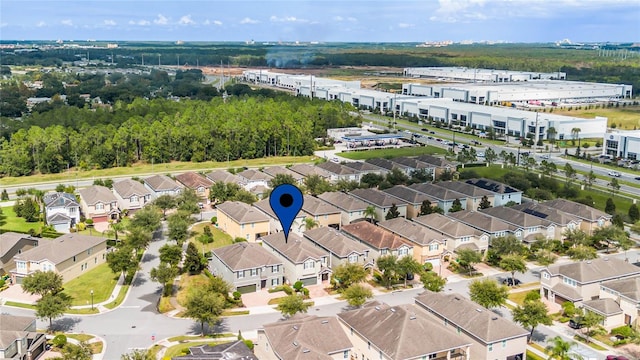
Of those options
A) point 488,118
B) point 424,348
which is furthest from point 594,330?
point 488,118

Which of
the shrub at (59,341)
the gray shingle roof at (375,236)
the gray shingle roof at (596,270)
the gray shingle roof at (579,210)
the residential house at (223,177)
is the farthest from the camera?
the residential house at (223,177)

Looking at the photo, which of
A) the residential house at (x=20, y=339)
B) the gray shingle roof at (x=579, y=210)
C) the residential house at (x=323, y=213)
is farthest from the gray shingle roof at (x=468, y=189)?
the residential house at (x=20, y=339)

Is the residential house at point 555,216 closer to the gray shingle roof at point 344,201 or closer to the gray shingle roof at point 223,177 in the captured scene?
the gray shingle roof at point 344,201

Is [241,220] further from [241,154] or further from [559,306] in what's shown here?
[241,154]

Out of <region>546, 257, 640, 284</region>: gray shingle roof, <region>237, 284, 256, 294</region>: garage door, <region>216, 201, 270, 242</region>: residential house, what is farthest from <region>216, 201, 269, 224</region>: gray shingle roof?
<region>546, 257, 640, 284</region>: gray shingle roof

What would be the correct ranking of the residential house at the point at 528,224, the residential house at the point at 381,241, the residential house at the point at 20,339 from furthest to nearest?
the residential house at the point at 528,224 < the residential house at the point at 381,241 < the residential house at the point at 20,339

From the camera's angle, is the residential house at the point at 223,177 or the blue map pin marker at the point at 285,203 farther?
the residential house at the point at 223,177
